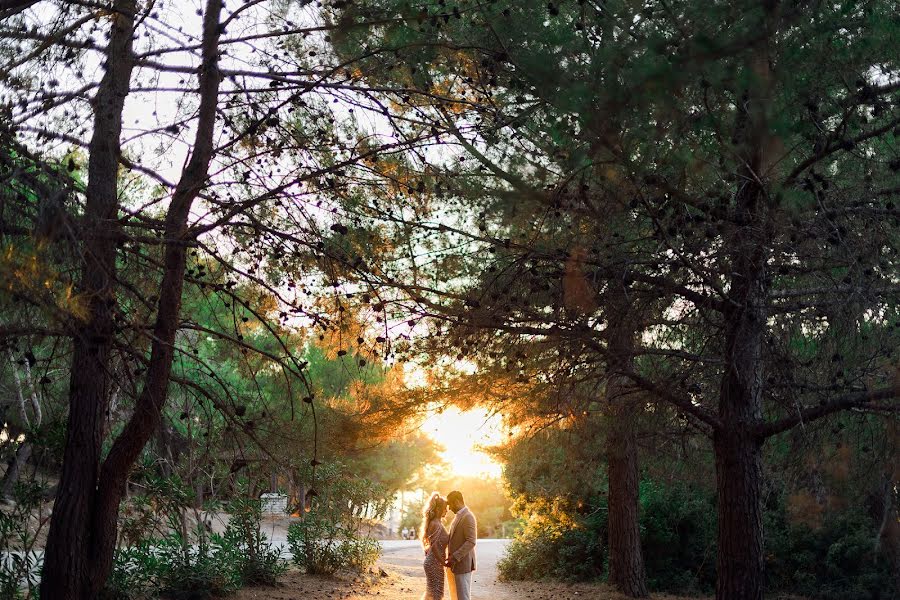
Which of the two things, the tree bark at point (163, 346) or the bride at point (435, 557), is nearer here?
the tree bark at point (163, 346)

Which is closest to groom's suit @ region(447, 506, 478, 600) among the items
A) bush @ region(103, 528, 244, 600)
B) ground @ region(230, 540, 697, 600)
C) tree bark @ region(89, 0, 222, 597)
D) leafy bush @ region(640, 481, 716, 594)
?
ground @ region(230, 540, 697, 600)

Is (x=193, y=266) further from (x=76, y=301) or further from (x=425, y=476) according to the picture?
(x=425, y=476)

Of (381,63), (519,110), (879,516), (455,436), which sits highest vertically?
(381,63)

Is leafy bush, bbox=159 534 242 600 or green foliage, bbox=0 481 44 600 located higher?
green foliage, bbox=0 481 44 600

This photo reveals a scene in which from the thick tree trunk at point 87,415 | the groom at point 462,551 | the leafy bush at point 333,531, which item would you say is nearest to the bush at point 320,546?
the leafy bush at point 333,531

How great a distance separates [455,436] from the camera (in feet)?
45.6

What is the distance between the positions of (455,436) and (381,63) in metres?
8.39

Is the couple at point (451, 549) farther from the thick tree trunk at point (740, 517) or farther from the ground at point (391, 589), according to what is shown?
the thick tree trunk at point (740, 517)

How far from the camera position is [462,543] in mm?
10367

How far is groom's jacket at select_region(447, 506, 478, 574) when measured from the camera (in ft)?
33.9

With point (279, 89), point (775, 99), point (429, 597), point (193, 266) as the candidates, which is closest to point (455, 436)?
point (429, 597)

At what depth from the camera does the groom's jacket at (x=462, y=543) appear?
1034cm

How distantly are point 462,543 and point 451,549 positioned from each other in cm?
17

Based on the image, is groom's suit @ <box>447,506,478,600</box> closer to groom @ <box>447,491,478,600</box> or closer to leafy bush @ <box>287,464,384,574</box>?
groom @ <box>447,491,478,600</box>
